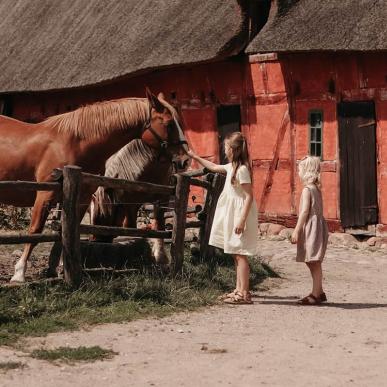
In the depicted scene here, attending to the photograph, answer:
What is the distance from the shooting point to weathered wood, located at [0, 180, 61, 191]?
6.50 meters

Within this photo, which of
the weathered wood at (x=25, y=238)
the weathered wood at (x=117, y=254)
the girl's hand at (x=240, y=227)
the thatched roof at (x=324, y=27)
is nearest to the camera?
the weathered wood at (x=25, y=238)

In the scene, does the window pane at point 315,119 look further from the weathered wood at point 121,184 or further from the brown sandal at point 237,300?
the brown sandal at point 237,300

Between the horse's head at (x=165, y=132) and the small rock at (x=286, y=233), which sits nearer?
the horse's head at (x=165, y=132)

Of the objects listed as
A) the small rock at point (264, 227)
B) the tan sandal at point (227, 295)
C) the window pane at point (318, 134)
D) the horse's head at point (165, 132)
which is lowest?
the tan sandal at point (227, 295)

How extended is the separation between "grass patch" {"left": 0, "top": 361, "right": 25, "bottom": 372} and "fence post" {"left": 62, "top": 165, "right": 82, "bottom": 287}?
205 cm

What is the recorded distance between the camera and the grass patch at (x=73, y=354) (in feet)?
16.7

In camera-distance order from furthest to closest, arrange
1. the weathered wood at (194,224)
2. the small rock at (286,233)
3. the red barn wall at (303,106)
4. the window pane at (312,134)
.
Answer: the window pane at (312,134)
the small rock at (286,233)
the red barn wall at (303,106)
the weathered wood at (194,224)

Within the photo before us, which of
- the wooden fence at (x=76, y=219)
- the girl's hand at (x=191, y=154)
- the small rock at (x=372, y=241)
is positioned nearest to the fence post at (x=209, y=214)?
the wooden fence at (x=76, y=219)

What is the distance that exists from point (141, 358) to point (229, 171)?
262 cm

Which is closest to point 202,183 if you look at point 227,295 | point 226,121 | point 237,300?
point 227,295

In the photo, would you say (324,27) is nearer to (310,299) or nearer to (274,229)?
(274,229)

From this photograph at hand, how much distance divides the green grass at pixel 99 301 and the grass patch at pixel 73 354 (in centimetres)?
39

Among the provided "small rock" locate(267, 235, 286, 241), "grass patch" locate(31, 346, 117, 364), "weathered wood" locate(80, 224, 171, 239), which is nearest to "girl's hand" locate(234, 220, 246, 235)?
"weathered wood" locate(80, 224, 171, 239)

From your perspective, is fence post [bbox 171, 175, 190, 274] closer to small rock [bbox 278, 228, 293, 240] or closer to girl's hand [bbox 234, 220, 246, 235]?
girl's hand [bbox 234, 220, 246, 235]
